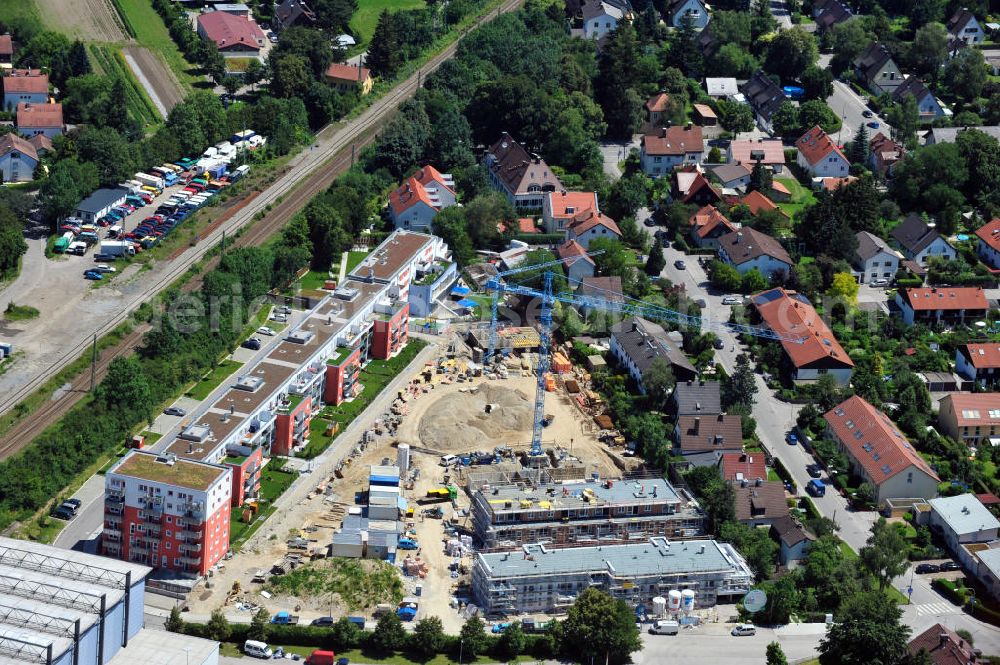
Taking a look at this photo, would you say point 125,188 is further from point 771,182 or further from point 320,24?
point 771,182

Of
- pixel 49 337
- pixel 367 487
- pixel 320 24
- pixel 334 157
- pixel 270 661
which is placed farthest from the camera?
pixel 320 24

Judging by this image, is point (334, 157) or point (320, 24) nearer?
point (334, 157)

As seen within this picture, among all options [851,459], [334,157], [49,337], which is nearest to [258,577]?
[49,337]

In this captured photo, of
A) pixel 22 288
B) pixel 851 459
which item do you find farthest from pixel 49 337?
pixel 851 459

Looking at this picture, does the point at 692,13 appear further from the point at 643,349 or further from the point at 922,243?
the point at 643,349

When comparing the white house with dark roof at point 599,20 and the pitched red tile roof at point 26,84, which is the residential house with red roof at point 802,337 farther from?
the pitched red tile roof at point 26,84

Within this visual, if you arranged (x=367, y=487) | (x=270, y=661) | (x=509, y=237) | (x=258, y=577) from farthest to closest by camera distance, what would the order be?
1. (x=509, y=237)
2. (x=367, y=487)
3. (x=258, y=577)
4. (x=270, y=661)

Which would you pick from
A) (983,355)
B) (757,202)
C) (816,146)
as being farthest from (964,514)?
(816,146)
